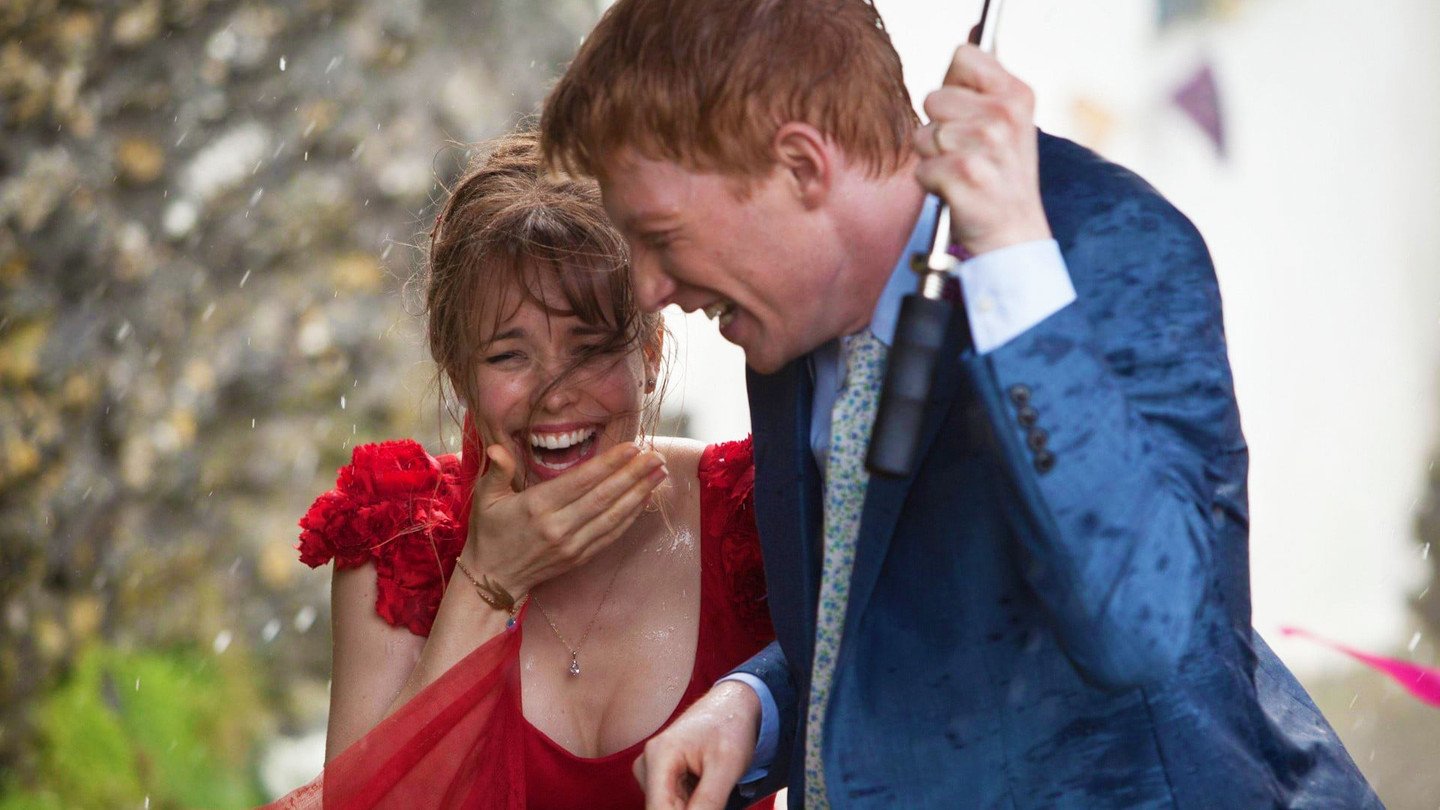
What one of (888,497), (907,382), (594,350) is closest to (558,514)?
(594,350)

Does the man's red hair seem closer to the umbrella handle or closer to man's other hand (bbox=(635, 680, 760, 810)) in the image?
the umbrella handle

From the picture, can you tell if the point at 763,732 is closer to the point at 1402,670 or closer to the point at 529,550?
the point at 529,550

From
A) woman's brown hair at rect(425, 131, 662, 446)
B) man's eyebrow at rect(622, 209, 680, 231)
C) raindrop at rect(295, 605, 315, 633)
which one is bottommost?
raindrop at rect(295, 605, 315, 633)

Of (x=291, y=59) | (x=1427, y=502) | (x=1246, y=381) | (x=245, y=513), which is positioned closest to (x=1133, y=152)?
(x=1246, y=381)

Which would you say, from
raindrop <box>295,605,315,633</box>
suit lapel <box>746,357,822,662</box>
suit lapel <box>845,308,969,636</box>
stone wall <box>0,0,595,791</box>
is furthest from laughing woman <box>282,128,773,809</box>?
raindrop <box>295,605,315,633</box>

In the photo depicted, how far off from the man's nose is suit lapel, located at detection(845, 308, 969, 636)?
0.75 ft

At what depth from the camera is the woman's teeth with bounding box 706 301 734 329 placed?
118cm

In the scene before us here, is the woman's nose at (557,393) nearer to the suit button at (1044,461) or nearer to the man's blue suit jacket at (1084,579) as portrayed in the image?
the man's blue suit jacket at (1084,579)

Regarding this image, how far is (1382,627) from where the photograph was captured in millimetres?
3459

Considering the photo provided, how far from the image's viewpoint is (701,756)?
1277 millimetres

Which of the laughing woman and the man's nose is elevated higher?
the man's nose

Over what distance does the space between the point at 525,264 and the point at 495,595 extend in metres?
0.39

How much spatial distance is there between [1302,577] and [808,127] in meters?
2.84

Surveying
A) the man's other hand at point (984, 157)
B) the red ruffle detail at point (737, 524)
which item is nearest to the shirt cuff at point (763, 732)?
the red ruffle detail at point (737, 524)
